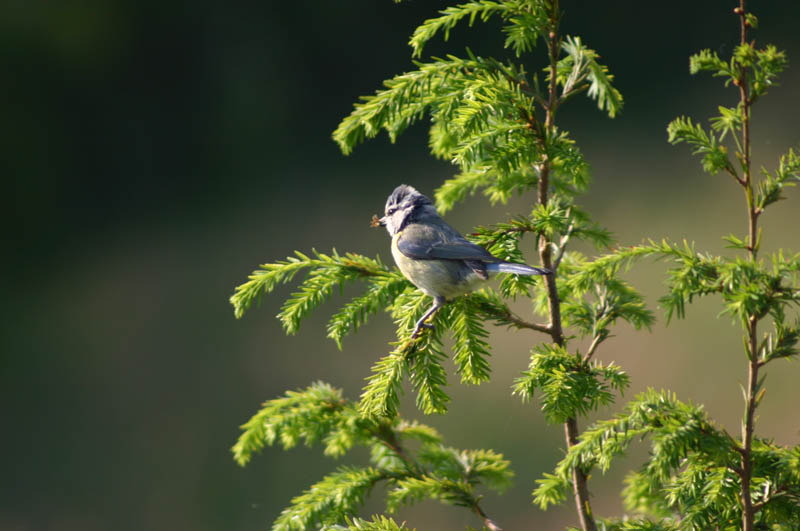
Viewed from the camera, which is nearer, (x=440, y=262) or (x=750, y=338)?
(x=750, y=338)

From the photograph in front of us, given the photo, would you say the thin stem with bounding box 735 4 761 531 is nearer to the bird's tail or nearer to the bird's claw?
the bird's tail

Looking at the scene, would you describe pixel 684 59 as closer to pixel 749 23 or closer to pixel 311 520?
pixel 749 23

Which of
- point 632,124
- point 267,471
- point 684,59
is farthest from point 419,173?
point 267,471

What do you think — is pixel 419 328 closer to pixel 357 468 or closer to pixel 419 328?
pixel 419 328

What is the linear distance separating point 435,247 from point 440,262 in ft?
0.14

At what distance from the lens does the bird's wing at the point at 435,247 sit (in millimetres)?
748

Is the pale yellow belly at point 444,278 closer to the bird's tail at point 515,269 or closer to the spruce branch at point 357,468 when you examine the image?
the bird's tail at point 515,269

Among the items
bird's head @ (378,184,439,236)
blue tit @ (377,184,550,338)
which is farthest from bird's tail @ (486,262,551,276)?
bird's head @ (378,184,439,236)

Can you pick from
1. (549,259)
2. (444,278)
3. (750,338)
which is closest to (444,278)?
(444,278)

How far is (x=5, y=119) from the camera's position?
2.30 m

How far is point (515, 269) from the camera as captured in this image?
696 mm

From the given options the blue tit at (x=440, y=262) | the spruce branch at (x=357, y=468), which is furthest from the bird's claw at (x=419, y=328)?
the spruce branch at (x=357, y=468)

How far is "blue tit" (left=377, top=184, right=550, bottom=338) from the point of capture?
0.74m

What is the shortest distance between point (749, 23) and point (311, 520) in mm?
698
